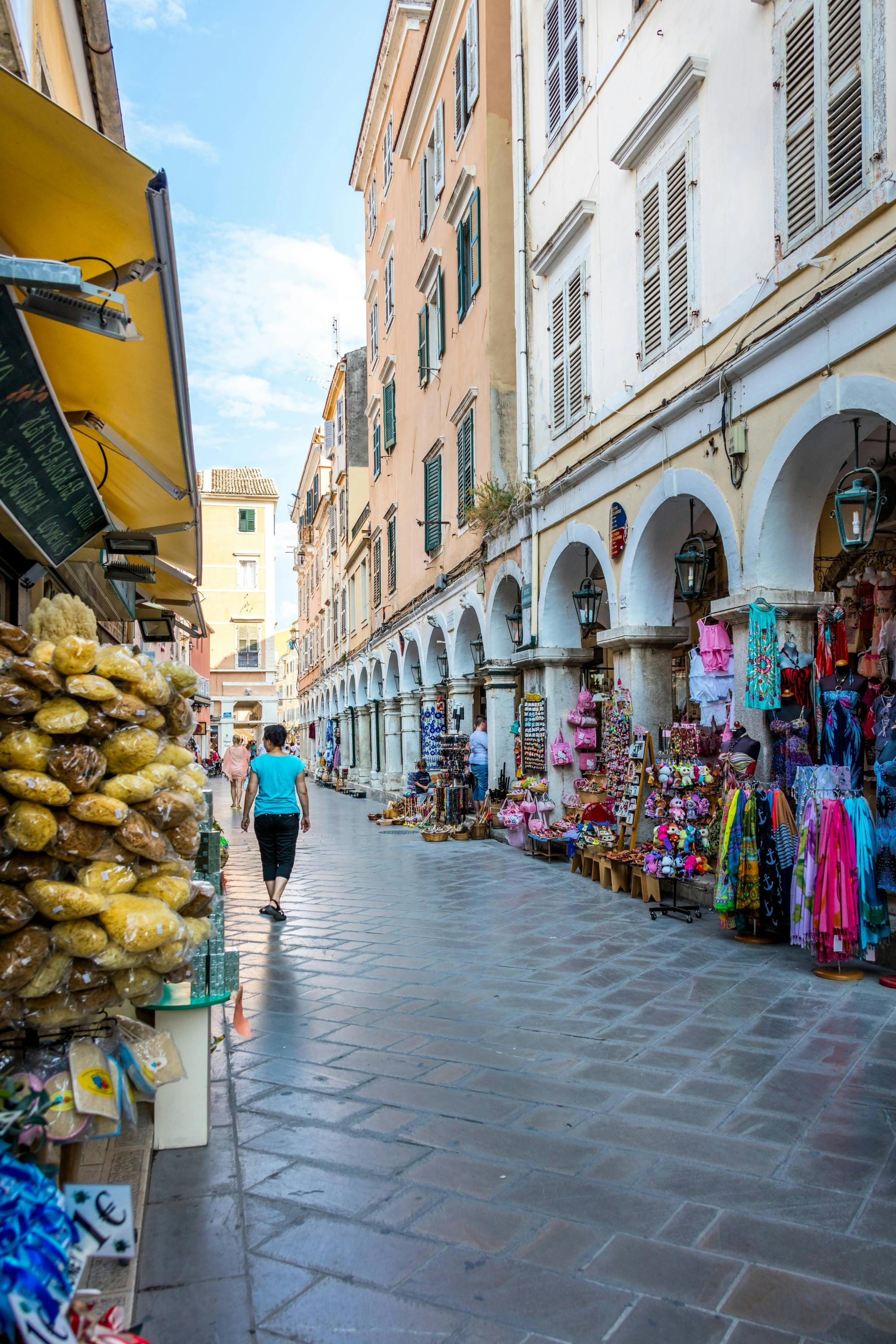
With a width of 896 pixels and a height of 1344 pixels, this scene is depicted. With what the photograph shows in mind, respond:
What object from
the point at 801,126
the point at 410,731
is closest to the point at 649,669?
the point at 801,126

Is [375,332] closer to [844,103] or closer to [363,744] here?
[363,744]

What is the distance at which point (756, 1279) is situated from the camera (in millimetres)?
2773

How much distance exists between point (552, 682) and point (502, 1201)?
32.2 ft

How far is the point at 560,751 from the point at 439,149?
39.6ft

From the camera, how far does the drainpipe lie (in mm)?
13539

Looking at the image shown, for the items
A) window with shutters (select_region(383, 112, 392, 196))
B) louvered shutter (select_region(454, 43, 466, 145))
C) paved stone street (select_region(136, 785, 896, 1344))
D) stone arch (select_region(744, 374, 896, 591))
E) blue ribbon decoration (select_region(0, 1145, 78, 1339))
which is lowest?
paved stone street (select_region(136, 785, 896, 1344))

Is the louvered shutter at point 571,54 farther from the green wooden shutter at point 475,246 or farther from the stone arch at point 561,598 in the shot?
the stone arch at point 561,598

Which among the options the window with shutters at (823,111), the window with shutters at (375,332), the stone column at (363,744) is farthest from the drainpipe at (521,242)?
the stone column at (363,744)

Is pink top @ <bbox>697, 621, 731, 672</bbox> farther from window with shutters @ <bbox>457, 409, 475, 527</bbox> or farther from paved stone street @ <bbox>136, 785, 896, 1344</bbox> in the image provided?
window with shutters @ <bbox>457, 409, 475, 527</bbox>

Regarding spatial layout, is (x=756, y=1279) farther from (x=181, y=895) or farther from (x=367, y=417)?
(x=367, y=417)

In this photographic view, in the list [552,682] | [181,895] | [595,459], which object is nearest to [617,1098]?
[181,895]

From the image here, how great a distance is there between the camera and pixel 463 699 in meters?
17.5

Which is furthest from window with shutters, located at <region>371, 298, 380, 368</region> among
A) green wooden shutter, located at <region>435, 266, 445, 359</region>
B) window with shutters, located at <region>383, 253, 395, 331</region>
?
green wooden shutter, located at <region>435, 266, 445, 359</region>

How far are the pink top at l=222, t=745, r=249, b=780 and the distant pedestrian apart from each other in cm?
536
